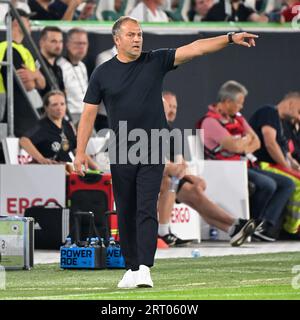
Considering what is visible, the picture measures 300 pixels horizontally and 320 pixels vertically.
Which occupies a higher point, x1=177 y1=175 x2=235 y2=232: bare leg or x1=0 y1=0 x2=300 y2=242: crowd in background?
x1=0 y1=0 x2=300 y2=242: crowd in background

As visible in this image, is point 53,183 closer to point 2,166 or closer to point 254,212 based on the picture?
point 2,166

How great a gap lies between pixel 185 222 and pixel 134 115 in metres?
6.30

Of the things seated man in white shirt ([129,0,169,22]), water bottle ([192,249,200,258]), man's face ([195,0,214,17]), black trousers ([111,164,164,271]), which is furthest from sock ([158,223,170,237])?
black trousers ([111,164,164,271])

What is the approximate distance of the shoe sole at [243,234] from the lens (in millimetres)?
16125

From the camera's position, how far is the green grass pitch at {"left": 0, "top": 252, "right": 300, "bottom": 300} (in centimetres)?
968

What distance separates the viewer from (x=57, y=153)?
54.3ft

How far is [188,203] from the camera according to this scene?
16.6 metres

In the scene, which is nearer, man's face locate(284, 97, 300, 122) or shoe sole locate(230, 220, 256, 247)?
shoe sole locate(230, 220, 256, 247)

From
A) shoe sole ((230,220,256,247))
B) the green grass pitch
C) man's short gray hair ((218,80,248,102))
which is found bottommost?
shoe sole ((230,220,256,247))

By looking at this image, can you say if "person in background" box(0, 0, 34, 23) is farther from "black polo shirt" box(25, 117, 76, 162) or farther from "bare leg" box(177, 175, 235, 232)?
"bare leg" box(177, 175, 235, 232)

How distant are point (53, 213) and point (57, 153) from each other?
4.61 feet

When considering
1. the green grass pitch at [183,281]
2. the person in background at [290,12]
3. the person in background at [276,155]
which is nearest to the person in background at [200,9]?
the person in background at [290,12]

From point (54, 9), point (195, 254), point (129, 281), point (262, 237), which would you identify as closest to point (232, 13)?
point (54, 9)

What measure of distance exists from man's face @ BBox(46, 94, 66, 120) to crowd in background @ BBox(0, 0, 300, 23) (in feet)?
8.33
